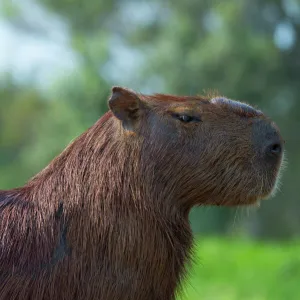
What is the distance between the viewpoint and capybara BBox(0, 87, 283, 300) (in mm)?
3811

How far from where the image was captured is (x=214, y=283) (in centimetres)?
1188

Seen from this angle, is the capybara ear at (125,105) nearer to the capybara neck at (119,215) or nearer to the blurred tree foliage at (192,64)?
the capybara neck at (119,215)

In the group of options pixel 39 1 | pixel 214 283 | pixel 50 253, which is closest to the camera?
pixel 50 253

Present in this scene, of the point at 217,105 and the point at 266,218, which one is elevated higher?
the point at 266,218

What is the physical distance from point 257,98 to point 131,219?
22698 millimetres

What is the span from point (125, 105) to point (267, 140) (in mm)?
746

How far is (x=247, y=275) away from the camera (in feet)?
41.2

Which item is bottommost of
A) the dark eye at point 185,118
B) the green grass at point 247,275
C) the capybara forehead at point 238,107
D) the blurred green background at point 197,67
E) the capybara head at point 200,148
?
the capybara head at point 200,148

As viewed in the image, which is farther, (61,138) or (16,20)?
(16,20)

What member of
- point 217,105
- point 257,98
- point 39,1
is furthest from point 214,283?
point 39,1

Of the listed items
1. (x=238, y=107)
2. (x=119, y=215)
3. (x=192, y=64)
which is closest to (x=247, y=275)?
(x=238, y=107)

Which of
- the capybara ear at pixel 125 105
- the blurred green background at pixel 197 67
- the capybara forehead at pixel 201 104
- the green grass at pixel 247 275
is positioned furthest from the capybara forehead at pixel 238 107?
the blurred green background at pixel 197 67

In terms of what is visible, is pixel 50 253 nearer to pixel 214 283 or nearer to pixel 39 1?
pixel 214 283

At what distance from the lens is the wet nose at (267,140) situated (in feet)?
13.2
